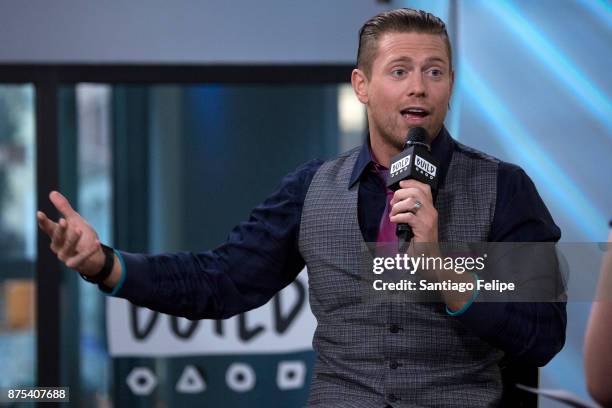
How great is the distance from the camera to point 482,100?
278cm

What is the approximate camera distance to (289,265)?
6.92ft

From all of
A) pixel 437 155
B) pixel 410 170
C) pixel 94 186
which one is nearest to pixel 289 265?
pixel 437 155

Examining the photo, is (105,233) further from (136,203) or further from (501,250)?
(501,250)

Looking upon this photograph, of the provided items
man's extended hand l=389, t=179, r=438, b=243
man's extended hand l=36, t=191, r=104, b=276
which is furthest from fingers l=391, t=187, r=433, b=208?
man's extended hand l=36, t=191, r=104, b=276

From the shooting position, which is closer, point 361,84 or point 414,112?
point 414,112

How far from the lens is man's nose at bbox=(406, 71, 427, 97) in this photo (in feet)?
6.11

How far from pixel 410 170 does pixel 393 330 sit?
0.37 m

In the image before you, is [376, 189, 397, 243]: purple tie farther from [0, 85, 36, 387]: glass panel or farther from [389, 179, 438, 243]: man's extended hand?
[0, 85, 36, 387]: glass panel

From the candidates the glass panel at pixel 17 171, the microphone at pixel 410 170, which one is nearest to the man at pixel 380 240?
the microphone at pixel 410 170

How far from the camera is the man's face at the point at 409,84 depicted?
74.0 inches

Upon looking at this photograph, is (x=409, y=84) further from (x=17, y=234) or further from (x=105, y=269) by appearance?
(x=17, y=234)

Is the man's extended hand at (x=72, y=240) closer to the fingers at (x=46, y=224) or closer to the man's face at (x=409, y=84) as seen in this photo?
the fingers at (x=46, y=224)

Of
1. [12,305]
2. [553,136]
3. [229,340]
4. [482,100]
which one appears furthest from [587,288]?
[12,305]

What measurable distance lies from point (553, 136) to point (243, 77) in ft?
4.77
